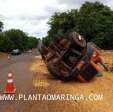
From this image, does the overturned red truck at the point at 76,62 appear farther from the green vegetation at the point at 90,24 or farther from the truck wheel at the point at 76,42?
the green vegetation at the point at 90,24

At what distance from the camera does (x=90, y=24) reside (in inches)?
2795

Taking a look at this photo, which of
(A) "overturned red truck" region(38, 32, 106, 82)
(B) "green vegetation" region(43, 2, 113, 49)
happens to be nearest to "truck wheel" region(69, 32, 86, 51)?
(A) "overturned red truck" region(38, 32, 106, 82)

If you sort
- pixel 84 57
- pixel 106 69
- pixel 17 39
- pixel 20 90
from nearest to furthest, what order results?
1. pixel 20 90
2. pixel 84 57
3. pixel 106 69
4. pixel 17 39

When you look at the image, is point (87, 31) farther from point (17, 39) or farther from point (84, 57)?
point (17, 39)

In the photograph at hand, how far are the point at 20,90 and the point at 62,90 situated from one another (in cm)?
190

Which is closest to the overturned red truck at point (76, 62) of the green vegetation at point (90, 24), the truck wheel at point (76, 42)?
the truck wheel at point (76, 42)

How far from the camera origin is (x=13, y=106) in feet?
43.7

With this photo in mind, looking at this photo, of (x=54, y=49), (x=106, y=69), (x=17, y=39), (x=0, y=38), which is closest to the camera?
(x=54, y=49)

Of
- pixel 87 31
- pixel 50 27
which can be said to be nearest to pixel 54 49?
pixel 87 31

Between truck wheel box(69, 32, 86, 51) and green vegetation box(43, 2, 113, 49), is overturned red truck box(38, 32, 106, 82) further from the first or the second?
green vegetation box(43, 2, 113, 49)

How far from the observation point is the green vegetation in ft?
221

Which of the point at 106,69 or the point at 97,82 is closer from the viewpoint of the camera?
the point at 97,82

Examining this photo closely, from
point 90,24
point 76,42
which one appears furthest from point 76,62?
point 90,24

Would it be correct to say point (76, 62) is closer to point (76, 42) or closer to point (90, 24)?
point (76, 42)
